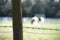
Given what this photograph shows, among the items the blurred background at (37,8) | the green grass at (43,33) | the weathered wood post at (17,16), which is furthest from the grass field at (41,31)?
the weathered wood post at (17,16)

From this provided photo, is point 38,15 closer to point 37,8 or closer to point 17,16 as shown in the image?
point 37,8

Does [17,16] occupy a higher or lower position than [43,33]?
higher

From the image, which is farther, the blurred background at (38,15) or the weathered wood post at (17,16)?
the blurred background at (38,15)

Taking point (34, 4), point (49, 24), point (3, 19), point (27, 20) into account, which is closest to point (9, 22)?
point (3, 19)

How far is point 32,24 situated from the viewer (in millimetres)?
1470

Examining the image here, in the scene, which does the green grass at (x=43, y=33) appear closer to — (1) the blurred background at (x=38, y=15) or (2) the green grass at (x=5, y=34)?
(1) the blurred background at (x=38, y=15)

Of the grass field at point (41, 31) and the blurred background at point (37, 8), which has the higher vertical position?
the blurred background at point (37, 8)

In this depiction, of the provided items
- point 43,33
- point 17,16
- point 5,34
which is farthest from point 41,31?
point 17,16

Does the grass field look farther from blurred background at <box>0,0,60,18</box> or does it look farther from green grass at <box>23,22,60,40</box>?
blurred background at <box>0,0,60,18</box>

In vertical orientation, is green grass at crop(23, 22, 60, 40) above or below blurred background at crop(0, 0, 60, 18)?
below

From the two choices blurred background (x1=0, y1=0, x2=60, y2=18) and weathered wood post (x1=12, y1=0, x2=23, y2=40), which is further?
blurred background (x1=0, y1=0, x2=60, y2=18)

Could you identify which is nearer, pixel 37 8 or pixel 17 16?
pixel 17 16

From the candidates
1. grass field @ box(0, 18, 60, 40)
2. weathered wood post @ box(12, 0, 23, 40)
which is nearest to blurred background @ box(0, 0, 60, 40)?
grass field @ box(0, 18, 60, 40)

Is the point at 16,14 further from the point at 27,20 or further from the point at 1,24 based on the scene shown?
the point at 1,24
